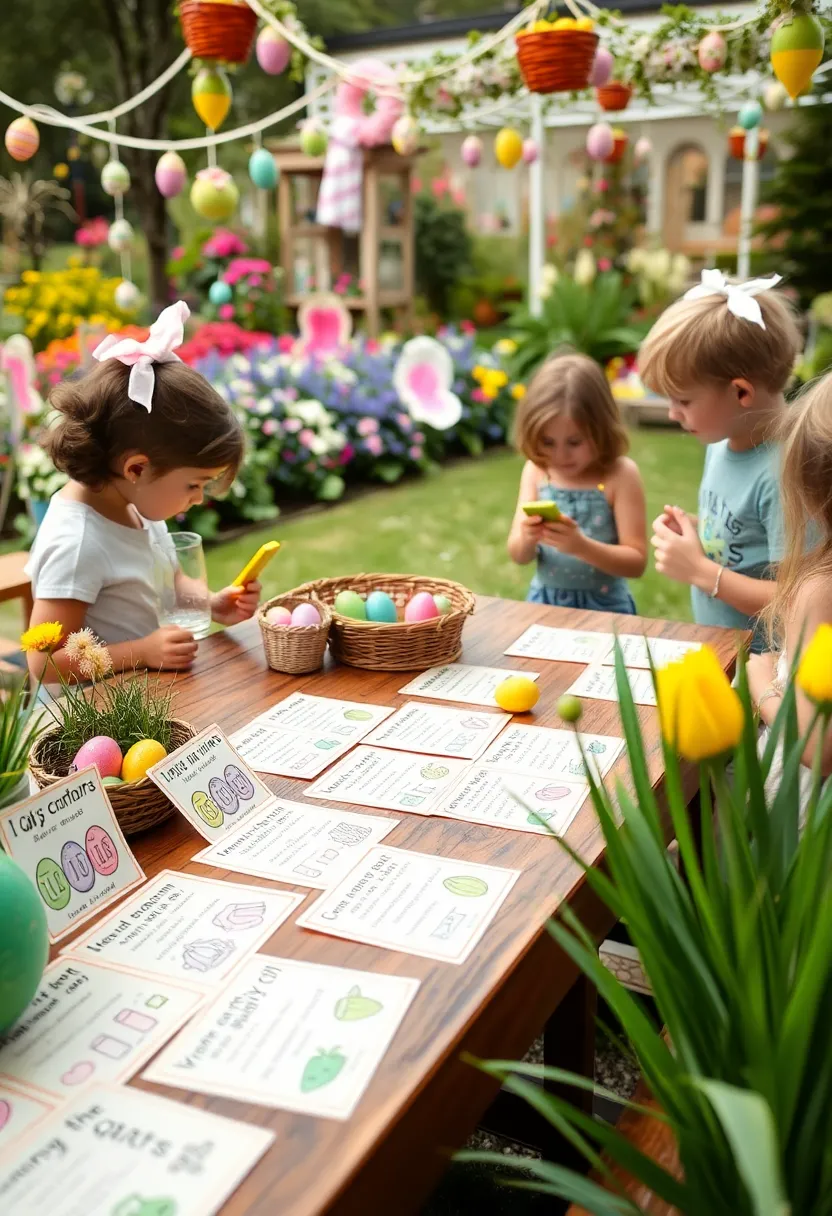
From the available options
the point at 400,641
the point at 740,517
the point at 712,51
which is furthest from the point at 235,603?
the point at 712,51

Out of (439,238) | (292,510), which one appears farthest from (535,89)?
(439,238)

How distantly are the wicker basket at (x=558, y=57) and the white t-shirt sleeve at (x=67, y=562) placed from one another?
1707 mm

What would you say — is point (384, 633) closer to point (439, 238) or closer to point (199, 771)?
point (199, 771)

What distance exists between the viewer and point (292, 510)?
247 inches

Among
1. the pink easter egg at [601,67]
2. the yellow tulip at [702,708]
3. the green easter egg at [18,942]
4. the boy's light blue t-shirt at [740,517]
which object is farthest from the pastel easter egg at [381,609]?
the pink easter egg at [601,67]

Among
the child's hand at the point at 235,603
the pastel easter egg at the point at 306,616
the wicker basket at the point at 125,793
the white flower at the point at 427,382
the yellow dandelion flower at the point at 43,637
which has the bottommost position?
the white flower at the point at 427,382

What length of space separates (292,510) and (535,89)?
12.2 ft

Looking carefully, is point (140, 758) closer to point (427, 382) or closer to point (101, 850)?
point (101, 850)

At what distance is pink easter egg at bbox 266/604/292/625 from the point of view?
6.63ft

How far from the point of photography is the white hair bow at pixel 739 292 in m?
2.25

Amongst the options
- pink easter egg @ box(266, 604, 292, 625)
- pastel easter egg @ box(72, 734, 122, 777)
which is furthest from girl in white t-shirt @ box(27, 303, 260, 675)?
pastel easter egg @ box(72, 734, 122, 777)

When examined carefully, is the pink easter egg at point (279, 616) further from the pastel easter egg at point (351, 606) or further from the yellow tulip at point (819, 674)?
the yellow tulip at point (819, 674)

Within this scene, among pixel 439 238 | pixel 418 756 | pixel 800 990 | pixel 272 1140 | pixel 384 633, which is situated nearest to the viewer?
pixel 800 990

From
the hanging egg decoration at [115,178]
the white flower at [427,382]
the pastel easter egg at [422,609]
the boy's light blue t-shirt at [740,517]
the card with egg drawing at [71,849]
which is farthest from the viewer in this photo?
the white flower at [427,382]
